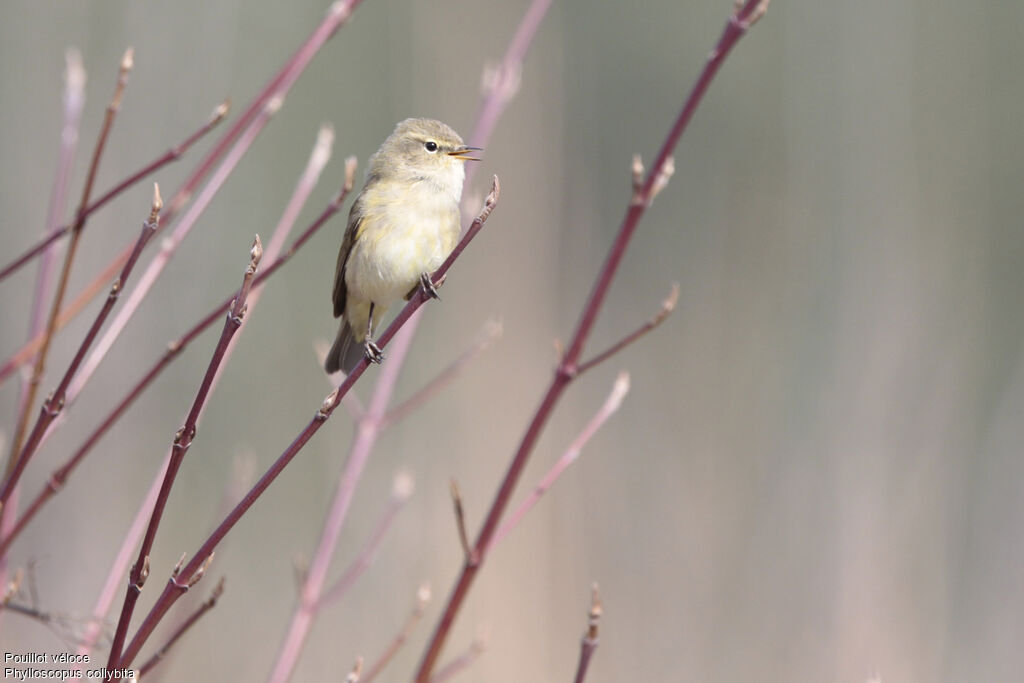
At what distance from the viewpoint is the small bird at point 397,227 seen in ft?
10.2

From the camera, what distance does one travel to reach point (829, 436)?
18.3 feet

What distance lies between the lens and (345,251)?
343 cm

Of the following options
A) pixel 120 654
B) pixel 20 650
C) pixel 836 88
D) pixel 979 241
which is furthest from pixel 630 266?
pixel 120 654

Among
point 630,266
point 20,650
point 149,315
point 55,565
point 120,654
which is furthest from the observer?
point 630,266

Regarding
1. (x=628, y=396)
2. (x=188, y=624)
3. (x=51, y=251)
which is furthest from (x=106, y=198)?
(x=628, y=396)

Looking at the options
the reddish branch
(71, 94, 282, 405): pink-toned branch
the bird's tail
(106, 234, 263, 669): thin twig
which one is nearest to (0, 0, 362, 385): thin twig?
(71, 94, 282, 405): pink-toned branch

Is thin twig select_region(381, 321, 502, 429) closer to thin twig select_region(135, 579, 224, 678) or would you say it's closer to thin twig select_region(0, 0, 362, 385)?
thin twig select_region(0, 0, 362, 385)

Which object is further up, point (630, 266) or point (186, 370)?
point (630, 266)

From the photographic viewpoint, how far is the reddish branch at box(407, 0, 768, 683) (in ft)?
4.93

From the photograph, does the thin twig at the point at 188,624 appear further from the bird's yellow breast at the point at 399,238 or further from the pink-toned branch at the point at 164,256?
the bird's yellow breast at the point at 399,238

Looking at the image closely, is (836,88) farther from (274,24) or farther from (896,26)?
(274,24)

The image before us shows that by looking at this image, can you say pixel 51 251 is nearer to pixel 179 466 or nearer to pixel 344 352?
pixel 179 466

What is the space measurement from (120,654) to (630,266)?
7.85 m

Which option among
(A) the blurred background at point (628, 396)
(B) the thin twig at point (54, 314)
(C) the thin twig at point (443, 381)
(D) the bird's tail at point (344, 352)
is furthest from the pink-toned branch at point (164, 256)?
(A) the blurred background at point (628, 396)
